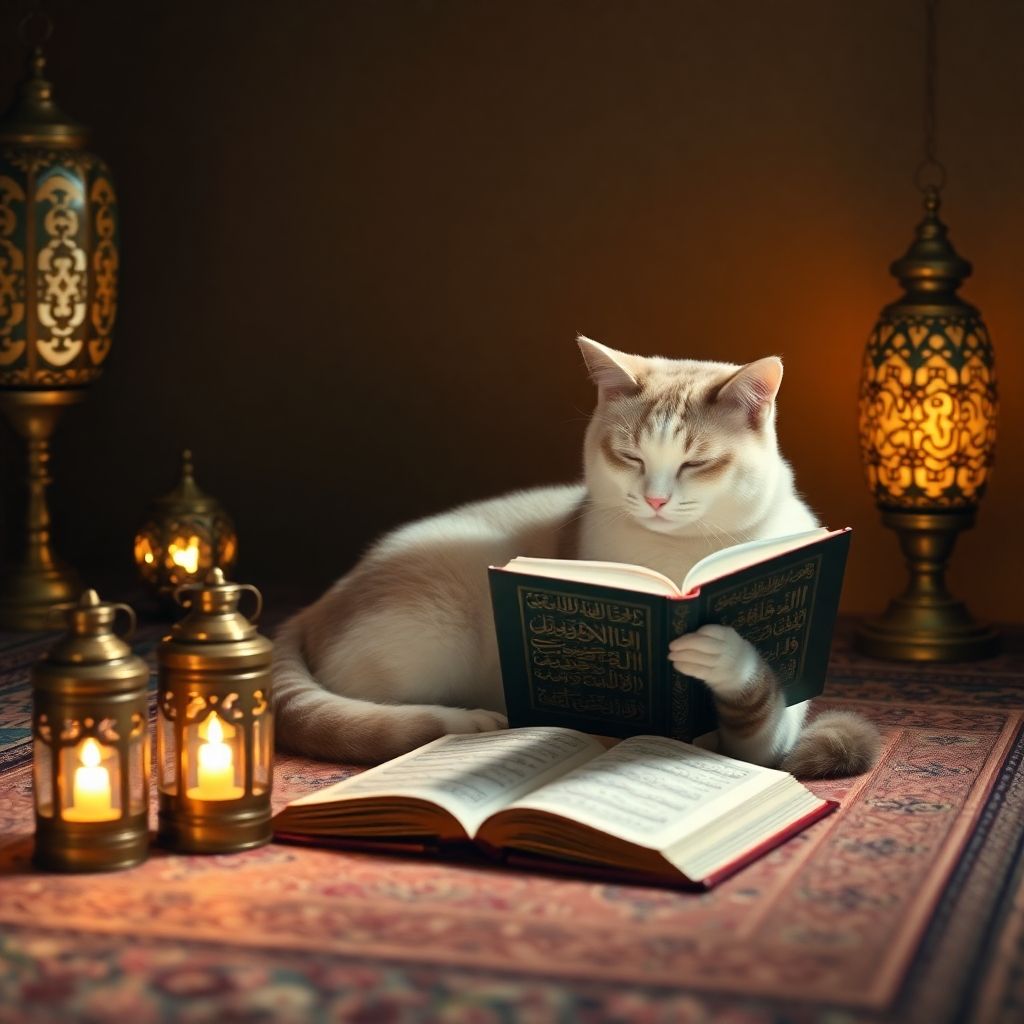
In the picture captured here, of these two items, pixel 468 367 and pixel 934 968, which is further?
pixel 468 367

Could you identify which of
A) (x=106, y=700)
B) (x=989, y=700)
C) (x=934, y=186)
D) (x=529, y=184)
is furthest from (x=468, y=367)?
(x=106, y=700)

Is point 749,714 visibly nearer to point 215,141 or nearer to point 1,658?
point 1,658

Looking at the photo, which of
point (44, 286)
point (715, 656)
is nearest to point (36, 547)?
point (44, 286)

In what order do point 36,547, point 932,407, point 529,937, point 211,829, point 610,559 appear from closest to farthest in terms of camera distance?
point 529,937, point 211,829, point 610,559, point 932,407, point 36,547

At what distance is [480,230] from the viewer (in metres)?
3.62

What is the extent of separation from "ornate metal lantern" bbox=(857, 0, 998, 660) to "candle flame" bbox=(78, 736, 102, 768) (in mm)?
1831

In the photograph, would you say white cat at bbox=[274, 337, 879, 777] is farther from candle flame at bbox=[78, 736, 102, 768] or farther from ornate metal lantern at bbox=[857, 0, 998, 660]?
ornate metal lantern at bbox=[857, 0, 998, 660]

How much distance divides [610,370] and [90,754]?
94cm

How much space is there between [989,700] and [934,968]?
1294mm

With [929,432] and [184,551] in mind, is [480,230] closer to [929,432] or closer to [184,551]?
[184,551]

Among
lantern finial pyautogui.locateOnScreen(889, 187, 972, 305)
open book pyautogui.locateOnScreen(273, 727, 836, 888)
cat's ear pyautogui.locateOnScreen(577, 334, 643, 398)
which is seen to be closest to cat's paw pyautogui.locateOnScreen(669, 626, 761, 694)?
open book pyautogui.locateOnScreen(273, 727, 836, 888)

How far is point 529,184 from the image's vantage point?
3.57 m

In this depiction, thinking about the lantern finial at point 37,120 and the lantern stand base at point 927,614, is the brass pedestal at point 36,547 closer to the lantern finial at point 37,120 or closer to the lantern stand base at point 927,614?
the lantern finial at point 37,120

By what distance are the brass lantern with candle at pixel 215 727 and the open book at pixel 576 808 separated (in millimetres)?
94
